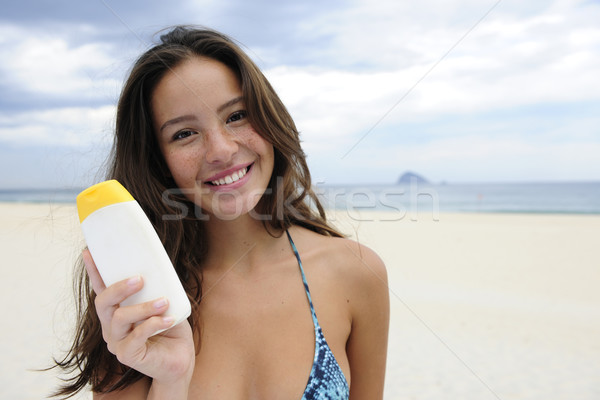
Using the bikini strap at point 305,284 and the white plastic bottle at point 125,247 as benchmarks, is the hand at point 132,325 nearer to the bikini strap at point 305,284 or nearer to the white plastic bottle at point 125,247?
the white plastic bottle at point 125,247

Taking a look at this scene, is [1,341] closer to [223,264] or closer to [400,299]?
[223,264]

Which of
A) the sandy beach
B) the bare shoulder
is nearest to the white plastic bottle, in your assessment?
the bare shoulder

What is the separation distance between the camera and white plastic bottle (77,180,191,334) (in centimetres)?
120

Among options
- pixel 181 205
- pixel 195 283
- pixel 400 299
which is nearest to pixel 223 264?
pixel 195 283

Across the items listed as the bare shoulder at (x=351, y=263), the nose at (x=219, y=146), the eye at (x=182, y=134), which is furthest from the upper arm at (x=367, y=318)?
the eye at (x=182, y=134)

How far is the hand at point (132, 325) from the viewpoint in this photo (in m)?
1.16

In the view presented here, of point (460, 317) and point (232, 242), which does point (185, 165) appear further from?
point (460, 317)

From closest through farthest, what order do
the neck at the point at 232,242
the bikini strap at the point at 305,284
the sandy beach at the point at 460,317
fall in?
the bikini strap at the point at 305,284, the neck at the point at 232,242, the sandy beach at the point at 460,317

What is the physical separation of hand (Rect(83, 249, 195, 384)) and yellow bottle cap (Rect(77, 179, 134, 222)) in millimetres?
117

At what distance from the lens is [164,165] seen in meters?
1.81

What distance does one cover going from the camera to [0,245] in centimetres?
1074

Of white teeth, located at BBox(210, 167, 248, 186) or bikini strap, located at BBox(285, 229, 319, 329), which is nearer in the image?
white teeth, located at BBox(210, 167, 248, 186)

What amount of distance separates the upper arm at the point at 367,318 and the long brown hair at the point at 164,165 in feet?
1.28

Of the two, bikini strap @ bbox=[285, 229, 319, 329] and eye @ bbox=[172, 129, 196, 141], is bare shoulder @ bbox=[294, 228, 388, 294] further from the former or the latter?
eye @ bbox=[172, 129, 196, 141]
